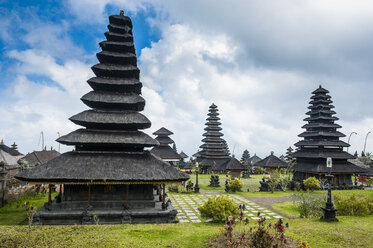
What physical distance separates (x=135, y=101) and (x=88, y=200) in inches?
291

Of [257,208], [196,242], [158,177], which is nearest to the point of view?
[196,242]

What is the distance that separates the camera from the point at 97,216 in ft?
43.0

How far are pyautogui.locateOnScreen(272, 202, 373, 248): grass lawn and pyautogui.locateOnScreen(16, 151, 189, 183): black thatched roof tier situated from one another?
6853mm

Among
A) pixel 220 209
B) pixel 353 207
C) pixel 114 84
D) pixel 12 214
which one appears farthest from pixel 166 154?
pixel 353 207

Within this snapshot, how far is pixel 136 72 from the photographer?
18203 millimetres

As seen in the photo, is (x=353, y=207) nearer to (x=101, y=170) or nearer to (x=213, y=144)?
(x=101, y=170)

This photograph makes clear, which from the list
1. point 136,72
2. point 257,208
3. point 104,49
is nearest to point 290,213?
point 257,208

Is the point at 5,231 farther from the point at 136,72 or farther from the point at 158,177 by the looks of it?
the point at 136,72

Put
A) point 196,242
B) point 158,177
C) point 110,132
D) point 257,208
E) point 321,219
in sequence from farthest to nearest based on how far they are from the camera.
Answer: point 257,208 → point 110,132 → point 158,177 → point 321,219 → point 196,242

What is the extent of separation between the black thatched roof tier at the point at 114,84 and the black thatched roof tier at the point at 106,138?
12.1 ft

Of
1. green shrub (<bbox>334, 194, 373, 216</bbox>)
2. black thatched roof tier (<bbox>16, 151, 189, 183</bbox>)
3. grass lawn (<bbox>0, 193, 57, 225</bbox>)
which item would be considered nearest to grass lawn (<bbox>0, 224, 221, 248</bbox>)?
black thatched roof tier (<bbox>16, 151, 189, 183</bbox>)

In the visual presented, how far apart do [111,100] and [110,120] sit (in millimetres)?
1705

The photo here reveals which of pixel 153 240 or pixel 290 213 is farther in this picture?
pixel 290 213

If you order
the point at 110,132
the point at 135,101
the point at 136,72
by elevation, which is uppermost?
the point at 136,72
